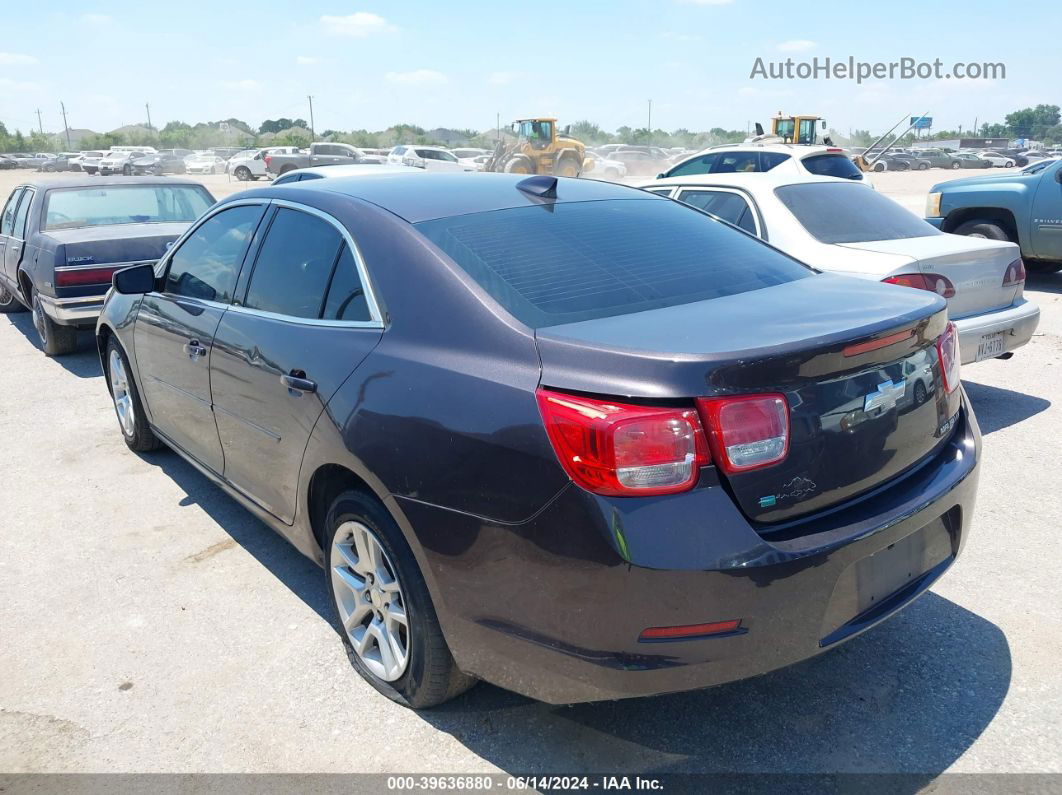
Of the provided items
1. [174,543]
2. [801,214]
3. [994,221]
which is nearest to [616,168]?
[994,221]

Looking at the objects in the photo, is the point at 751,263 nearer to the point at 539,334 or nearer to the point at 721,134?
the point at 539,334

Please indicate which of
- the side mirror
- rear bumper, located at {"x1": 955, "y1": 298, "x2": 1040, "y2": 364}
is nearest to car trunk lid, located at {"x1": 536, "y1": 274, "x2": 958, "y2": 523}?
the side mirror

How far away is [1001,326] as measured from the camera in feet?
17.6

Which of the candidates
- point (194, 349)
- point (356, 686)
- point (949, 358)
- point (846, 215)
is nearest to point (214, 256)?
point (194, 349)

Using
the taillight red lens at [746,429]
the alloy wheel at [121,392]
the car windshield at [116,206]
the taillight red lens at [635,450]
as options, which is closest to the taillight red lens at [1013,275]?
the taillight red lens at [746,429]

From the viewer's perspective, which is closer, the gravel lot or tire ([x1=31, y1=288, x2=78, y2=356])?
the gravel lot

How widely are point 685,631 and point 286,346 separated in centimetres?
182

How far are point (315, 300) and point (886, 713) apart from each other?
2410 mm

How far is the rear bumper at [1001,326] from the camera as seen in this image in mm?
5219

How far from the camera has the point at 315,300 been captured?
10.2 ft

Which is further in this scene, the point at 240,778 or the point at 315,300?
the point at 315,300

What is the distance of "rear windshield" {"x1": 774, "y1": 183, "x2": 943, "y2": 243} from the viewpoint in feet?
18.7

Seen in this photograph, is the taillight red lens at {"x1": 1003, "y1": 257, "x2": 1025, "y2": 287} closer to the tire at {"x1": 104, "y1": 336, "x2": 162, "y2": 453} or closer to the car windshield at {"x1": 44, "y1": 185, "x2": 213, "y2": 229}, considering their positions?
the tire at {"x1": 104, "y1": 336, "x2": 162, "y2": 453}

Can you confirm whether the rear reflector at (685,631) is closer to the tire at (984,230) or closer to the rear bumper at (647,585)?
the rear bumper at (647,585)
